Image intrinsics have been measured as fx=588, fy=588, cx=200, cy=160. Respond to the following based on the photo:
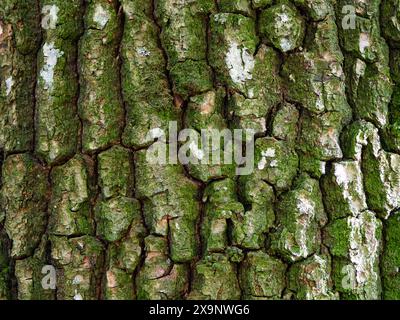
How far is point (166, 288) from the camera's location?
5.09 ft

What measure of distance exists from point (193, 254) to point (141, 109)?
41 cm

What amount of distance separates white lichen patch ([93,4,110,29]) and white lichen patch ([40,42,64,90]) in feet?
0.46

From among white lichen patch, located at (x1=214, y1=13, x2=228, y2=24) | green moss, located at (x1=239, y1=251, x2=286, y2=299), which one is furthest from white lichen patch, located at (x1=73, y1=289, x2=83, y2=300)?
white lichen patch, located at (x1=214, y1=13, x2=228, y2=24)

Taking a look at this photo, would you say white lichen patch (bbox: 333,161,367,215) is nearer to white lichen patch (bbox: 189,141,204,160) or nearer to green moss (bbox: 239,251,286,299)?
green moss (bbox: 239,251,286,299)

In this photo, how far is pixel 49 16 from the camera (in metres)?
1.68

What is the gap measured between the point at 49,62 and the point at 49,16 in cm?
14

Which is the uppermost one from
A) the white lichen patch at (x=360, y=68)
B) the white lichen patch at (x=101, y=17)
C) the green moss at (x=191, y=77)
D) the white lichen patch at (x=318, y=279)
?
the white lichen patch at (x=101, y=17)

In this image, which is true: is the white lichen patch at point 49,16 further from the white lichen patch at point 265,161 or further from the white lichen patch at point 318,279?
the white lichen patch at point 318,279

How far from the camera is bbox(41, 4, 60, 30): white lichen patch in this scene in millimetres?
1664

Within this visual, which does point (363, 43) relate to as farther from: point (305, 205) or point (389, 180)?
point (305, 205)

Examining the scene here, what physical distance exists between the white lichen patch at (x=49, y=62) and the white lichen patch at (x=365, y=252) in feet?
2.98

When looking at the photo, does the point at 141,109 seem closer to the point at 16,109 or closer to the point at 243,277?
the point at 16,109

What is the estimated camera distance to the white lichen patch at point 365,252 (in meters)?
1.56

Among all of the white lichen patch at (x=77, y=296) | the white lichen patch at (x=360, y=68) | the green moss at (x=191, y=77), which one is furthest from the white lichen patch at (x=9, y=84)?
the white lichen patch at (x=360, y=68)
